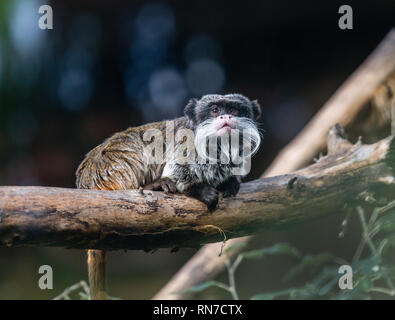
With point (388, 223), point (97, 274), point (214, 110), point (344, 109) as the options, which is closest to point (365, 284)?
point (388, 223)

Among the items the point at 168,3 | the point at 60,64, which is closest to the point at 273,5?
the point at 168,3

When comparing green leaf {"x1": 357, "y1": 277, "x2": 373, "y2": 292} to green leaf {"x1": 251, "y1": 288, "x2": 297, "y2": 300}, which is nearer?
green leaf {"x1": 357, "y1": 277, "x2": 373, "y2": 292}

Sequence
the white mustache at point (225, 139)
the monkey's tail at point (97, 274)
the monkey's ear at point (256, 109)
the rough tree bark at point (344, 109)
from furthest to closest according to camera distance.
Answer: the rough tree bark at point (344, 109) → the monkey's ear at point (256, 109) → the white mustache at point (225, 139) → the monkey's tail at point (97, 274)

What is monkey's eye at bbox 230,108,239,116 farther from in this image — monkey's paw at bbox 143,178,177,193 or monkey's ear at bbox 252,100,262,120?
monkey's paw at bbox 143,178,177,193

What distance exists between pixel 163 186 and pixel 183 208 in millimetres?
151

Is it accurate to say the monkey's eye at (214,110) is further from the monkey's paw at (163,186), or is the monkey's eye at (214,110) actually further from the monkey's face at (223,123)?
the monkey's paw at (163,186)

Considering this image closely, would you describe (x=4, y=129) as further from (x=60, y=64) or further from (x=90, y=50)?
(x=90, y=50)

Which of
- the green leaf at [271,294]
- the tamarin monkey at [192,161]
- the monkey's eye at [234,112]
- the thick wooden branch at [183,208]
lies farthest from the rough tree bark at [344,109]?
the monkey's eye at [234,112]

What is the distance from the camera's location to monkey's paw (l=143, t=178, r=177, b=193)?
4.88ft

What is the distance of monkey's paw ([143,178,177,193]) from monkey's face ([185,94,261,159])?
0.17 m

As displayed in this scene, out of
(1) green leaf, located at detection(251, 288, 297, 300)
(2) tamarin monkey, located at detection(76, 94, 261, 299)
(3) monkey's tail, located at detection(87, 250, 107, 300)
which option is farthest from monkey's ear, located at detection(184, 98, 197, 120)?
(1) green leaf, located at detection(251, 288, 297, 300)

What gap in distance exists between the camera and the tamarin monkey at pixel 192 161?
1.51 meters

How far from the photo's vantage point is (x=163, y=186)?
150cm
